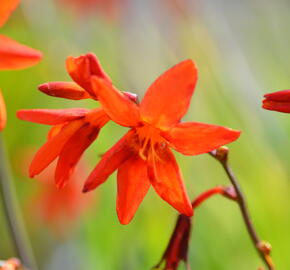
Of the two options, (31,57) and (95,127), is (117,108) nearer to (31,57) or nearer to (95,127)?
(95,127)

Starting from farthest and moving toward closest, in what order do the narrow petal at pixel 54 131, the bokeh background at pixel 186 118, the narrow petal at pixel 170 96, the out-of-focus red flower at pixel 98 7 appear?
the out-of-focus red flower at pixel 98 7 < the bokeh background at pixel 186 118 < the narrow petal at pixel 54 131 < the narrow petal at pixel 170 96

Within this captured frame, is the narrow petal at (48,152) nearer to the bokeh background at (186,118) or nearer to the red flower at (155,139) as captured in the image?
the red flower at (155,139)

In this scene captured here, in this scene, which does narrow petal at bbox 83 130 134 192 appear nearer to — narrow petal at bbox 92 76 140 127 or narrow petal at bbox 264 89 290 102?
narrow petal at bbox 92 76 140 127

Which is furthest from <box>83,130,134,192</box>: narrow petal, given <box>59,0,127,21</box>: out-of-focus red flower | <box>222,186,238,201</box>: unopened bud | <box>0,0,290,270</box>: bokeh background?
<box>59,0,127,21</box>: out-of-focus red flower

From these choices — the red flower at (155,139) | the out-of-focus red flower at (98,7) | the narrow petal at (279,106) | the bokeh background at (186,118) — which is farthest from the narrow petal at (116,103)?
the out-of-focus red flower at (98,7)

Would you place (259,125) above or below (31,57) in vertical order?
below

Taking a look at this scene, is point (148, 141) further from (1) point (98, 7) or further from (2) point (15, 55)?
(1) point (98, 7)

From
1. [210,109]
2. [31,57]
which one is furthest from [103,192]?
[31,57]
